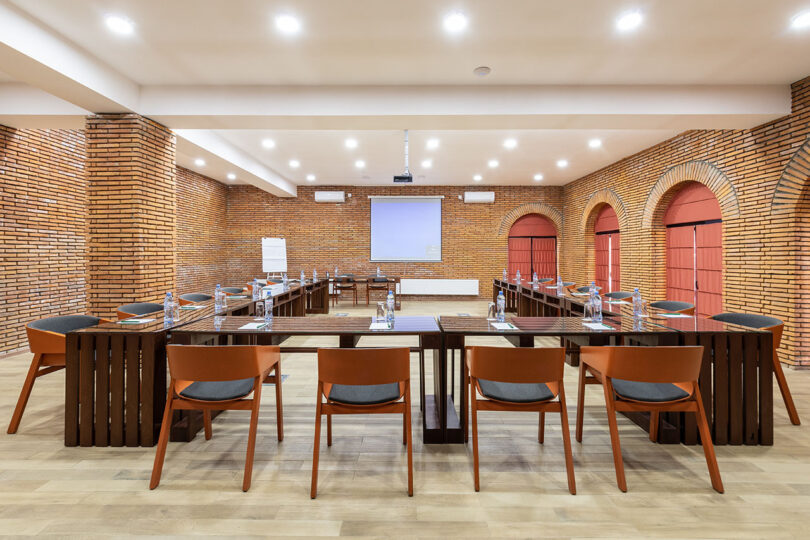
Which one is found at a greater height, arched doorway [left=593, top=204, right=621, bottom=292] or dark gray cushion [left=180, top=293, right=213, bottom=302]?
arched doorway [left=593, top=204, right=621, bottom=292]

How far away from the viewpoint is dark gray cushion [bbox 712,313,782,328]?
298 centimetres

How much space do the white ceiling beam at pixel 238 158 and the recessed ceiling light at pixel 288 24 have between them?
292 centimetres

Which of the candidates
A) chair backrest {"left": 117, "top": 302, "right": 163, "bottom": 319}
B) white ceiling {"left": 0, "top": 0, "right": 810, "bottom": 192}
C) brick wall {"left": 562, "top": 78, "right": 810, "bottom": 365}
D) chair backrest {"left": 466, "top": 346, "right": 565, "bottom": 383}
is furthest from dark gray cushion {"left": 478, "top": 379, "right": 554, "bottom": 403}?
brick wall {"left": 562, "top": 78, "right": 810, "bottom": 365}

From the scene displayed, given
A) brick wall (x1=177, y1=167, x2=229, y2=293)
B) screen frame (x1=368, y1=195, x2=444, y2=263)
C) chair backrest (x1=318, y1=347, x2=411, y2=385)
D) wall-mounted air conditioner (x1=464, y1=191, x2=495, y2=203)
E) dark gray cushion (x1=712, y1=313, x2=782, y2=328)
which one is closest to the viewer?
chair backrest (x1=318, y1=347, x2=411, y2=385)

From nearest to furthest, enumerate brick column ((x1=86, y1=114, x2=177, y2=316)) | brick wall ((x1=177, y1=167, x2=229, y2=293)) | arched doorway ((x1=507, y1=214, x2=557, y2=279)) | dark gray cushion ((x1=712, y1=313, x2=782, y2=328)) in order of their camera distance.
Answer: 1. dark gray cushion ((x1=712, y1=313, x2=782, y2=328))
2. brick column ((x1=86, y1=114, x2=177, y2=316))
3. brick wall ((x1=177, y1=167, x2=229, y2=293))
4. arched doorway ((x1=507, y1=214, x2=557, y2=279))

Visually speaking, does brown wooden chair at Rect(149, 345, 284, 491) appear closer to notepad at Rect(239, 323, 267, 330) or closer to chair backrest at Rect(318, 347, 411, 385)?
chair backrest at Rect(318, 347, 411, 385)

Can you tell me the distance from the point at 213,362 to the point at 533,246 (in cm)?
1033

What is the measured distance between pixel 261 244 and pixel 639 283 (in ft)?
31.1

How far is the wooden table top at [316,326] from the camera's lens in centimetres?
252

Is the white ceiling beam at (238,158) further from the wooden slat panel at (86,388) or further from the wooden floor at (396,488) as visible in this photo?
the wooden floor at (396,488)

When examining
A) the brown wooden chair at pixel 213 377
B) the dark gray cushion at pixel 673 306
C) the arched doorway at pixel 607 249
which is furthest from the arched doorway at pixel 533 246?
the brown wooden chair at pixel 213 377

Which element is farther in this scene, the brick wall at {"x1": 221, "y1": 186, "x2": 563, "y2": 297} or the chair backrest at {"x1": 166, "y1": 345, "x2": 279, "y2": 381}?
the brick wall at {"x1": 221, "y1": 186, "x2": 563, "y2": 297}

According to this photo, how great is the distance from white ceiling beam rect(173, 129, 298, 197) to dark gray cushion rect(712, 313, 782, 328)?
22.6 feet

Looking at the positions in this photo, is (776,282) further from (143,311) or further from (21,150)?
(21,150)
